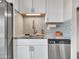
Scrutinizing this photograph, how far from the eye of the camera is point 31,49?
3197 mm

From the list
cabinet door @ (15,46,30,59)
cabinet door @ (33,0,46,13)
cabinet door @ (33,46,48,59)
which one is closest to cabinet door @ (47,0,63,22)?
cabinet door @ (33,0,46,13)

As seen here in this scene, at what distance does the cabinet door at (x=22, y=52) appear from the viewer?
320 centimetres

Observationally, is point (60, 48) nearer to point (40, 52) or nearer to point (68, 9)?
point (40, 52)

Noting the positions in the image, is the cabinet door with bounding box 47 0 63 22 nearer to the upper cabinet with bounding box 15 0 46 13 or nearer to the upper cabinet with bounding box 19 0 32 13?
the upper cabinet with bounding box 15 0 46 13

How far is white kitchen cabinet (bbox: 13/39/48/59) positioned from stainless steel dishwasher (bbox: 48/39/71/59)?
154mm

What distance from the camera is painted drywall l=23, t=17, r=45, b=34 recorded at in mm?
4157

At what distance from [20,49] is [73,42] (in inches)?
52.6

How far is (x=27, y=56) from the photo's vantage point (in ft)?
10.5

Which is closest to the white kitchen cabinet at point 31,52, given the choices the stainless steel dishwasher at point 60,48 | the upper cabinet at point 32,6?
the stainless steel dishwasher at point 60,48

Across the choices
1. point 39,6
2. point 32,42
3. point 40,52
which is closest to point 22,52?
point 32,42

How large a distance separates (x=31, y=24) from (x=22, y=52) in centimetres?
124

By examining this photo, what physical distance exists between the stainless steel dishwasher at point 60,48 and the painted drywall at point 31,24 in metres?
1.07

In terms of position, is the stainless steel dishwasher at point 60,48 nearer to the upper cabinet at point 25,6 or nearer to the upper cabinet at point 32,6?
the upper cabinet at point 32,6

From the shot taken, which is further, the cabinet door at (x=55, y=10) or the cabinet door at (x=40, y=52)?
the cabinet door at (x=55, y=10)
